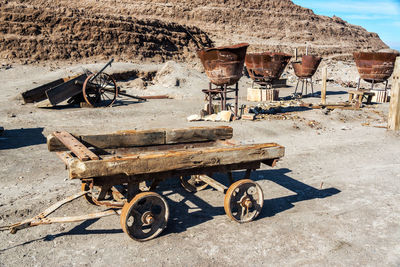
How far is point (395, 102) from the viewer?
9008 mm

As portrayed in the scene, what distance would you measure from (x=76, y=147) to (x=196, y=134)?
1.85m

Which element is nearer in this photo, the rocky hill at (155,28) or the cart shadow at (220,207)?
the cart shadow at (220,207)

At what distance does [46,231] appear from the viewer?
358 centimetres

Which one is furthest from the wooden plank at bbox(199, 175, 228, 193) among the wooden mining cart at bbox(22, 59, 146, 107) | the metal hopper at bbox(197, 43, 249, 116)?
the wooden mining cart at bbox(22, 59, 146, 107)

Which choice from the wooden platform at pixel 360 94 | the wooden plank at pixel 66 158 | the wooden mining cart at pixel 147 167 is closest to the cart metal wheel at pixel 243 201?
the wooden mining cart at pixel 147 167

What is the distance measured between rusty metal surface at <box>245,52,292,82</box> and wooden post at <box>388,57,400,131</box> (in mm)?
5002

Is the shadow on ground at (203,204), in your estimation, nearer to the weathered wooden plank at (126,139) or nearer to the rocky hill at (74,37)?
the weathered wooden plank at (126,139)

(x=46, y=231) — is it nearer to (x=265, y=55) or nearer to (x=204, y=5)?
(x=265, y=55)

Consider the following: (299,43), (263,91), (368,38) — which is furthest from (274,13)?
(263,91)

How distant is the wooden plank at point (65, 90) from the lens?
36.4 feet

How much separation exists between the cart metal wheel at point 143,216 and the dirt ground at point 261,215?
106 mm

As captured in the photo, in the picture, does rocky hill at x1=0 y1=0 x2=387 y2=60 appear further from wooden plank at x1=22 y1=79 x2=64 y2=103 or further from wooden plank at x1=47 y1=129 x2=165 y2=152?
wooden plank at x1=47 y1=129 x2=165 y2=152

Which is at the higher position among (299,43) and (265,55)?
(299,43)

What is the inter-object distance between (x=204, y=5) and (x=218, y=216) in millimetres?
57763
